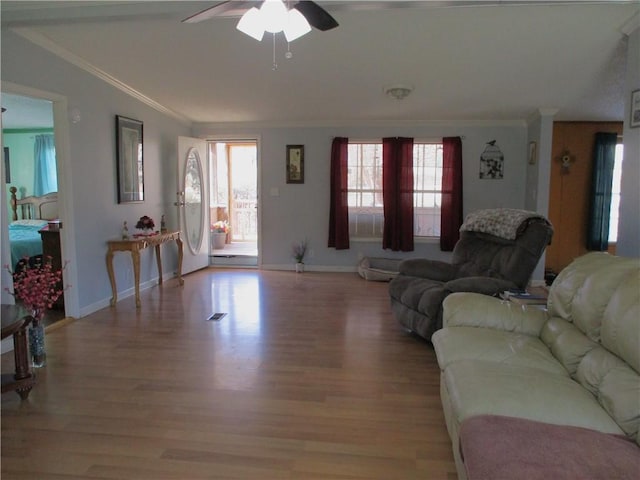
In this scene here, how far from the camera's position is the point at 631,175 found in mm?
2922

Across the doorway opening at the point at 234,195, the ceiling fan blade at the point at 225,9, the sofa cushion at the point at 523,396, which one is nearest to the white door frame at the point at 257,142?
the doorway opening at the point at 234,195

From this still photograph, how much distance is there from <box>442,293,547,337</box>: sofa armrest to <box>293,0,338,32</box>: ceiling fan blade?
1.69 meters

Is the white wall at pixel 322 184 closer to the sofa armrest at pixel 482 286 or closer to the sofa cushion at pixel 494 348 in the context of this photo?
the sofa armrest at pixel 482 286

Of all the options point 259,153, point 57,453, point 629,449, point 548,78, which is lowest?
point 57,453

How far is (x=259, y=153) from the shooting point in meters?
6.36

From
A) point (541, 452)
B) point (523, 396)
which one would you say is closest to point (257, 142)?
point (523, 396)

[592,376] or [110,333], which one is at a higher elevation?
[592,376]

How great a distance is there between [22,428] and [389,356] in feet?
7.35

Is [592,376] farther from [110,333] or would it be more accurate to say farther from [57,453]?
[110,333]

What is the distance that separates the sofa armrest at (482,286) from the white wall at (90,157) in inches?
132

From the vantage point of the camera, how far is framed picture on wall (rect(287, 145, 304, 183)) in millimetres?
6273

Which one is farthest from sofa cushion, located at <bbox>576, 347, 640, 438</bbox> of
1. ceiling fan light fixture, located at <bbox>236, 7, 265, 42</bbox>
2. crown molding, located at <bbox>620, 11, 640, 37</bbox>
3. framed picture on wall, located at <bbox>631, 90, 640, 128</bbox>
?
crown molding, located at <bbox>620, 11, 640, 37</bbox>

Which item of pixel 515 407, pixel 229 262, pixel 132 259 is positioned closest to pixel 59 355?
pixel 132 259

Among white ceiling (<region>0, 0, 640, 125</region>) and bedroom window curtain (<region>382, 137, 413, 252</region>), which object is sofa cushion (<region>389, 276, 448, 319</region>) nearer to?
white ceiling (<region>0, 0, 640, 125</region>)
